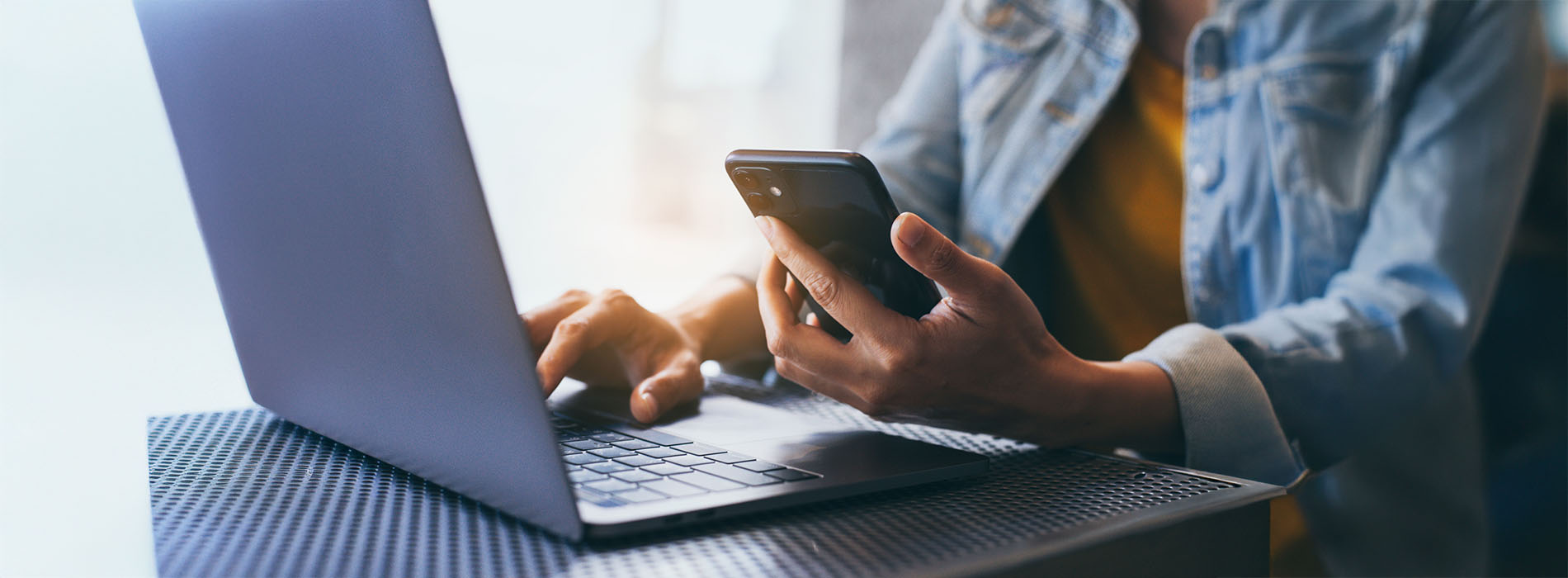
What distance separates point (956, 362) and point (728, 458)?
121 mm

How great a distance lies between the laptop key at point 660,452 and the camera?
0.39m

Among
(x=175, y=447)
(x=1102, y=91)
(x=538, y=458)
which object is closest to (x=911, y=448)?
(x=538, y=458)

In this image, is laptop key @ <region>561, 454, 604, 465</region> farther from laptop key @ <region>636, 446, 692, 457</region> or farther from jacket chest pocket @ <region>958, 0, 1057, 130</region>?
jacket chest pocket @ <region>958, 0, 1057, 130</region>

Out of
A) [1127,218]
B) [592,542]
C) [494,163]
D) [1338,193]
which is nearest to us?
[592,542]

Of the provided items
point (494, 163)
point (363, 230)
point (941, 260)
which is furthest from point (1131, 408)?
point (494, 163)

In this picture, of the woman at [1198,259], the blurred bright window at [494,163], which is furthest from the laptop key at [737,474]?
the blurred bright window at [494,163]

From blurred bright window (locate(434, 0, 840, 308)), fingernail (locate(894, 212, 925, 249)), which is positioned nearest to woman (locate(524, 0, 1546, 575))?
fingernail (locate(894, 212, 925, 249))

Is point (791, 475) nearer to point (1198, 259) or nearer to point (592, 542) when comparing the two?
point (592, 542)

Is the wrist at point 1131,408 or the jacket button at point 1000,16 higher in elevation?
the jacket button at point 1000,16

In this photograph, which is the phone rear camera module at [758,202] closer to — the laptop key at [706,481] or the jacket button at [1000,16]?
the laptop key at [706,481]

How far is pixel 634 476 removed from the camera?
1.15ft

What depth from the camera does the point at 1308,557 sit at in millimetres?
799

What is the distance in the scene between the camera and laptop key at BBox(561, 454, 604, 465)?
38 centimetres

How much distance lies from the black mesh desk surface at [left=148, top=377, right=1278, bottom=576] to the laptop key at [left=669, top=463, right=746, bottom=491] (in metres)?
0.02
